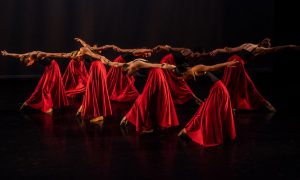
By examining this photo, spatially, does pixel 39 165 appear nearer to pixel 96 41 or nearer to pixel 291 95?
pixel 291 95

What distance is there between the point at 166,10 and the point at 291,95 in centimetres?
325

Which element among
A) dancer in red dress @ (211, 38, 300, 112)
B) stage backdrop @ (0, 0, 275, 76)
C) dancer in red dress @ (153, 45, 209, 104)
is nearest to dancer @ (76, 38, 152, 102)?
dancer in red dress @ (153, 45, 209, 104)

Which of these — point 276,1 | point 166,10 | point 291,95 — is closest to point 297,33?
point 276,1

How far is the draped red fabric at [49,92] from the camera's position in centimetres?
573

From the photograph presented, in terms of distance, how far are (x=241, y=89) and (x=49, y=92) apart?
99.3 inches

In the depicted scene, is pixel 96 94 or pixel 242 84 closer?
pixel 96 94

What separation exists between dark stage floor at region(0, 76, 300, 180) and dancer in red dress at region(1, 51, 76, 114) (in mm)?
327

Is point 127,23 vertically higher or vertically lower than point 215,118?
higher

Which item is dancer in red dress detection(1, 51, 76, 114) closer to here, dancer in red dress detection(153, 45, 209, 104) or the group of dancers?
the group of dancers

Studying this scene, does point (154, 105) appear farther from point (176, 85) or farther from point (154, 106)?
point (176, 85)

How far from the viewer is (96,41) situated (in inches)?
348

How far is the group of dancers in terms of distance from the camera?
4203 millimetres

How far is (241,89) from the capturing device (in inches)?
226

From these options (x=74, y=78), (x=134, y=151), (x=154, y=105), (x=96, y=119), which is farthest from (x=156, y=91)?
(x=74, y=78)
